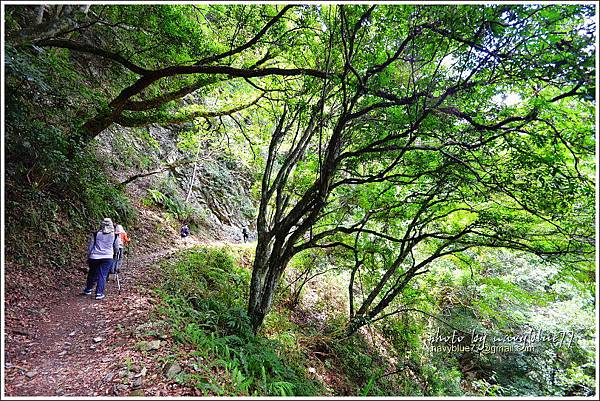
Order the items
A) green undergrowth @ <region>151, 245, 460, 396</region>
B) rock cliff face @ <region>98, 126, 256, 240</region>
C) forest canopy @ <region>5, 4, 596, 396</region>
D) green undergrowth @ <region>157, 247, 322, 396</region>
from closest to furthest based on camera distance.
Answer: forest canopy @ <region>5, 4, 596, 396</region> → green undergrowth @ <region>157, 247, 322, 396</region> → green undergrowth @ <region>151, 245, 460, 396</region> → rock cliff face @ <region>98, 126, 256, 240</region>

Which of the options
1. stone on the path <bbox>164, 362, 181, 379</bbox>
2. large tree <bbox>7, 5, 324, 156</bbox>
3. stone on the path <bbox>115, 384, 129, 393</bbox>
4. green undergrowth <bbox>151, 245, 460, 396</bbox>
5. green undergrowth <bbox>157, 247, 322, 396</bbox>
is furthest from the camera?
large tree <bbox>7, 5, 324, 156</bbox>

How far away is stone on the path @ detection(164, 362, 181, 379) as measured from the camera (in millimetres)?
4379

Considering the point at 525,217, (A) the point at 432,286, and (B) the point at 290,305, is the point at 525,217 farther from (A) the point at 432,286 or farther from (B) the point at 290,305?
(B) the point at 290,305

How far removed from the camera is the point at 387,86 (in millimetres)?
5832

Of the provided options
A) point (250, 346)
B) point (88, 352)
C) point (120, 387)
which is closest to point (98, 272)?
point (88, 352)

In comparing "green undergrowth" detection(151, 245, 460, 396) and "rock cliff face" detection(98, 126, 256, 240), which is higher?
"rock cliff face" detection(98, 126, 256, 240)

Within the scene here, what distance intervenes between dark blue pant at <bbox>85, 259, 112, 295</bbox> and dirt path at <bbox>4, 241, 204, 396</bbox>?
0.97ft

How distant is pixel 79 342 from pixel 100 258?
2296 mm

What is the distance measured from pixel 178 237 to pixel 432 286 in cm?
1124

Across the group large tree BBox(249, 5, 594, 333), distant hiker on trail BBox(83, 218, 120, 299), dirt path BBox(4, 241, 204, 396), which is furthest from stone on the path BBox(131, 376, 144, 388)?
large tree BBox(249, 5, 594, 333)

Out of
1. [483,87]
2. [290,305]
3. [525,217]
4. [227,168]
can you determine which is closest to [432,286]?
[290,305]

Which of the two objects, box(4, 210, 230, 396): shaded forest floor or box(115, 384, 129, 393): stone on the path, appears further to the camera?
box(4, 210, 230, 396): shaded forest floor

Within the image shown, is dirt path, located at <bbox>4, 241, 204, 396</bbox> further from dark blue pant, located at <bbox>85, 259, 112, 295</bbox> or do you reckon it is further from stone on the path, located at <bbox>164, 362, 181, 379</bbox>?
dark blue pant, located at <bbox>85, 259, 112, 295</bbox>

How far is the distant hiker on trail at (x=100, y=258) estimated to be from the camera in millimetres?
7188
